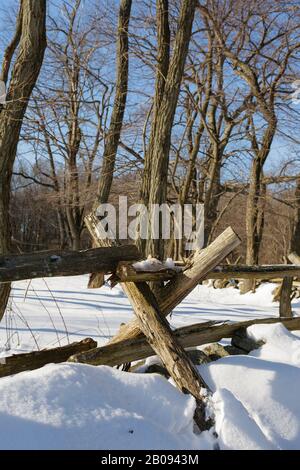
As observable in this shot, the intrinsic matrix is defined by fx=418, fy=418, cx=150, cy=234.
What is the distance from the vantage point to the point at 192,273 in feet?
10.8

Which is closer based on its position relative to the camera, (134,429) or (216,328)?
(134,429)

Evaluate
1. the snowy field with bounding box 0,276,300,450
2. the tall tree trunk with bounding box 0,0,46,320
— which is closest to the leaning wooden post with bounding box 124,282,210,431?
the snowy field with bounding box 0,276,300,450

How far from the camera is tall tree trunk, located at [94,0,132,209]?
8.42 m

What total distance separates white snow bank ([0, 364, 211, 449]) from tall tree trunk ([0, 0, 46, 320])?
7.00 ft

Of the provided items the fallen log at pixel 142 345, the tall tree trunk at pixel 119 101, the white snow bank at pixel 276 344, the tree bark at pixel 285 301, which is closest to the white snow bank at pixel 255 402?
the white snow bank at pixel 276 344

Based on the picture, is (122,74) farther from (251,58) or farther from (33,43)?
(251,58)

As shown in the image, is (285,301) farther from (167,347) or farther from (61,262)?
(61,262)

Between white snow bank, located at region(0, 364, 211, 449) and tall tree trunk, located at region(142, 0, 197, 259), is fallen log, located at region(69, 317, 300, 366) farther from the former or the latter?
tall tree trunk, located at region(142, 0, 197, 259)

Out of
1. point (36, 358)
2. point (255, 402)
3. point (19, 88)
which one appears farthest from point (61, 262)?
point (19, 88)

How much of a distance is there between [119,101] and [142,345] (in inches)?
259

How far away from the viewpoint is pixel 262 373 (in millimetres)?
2961
